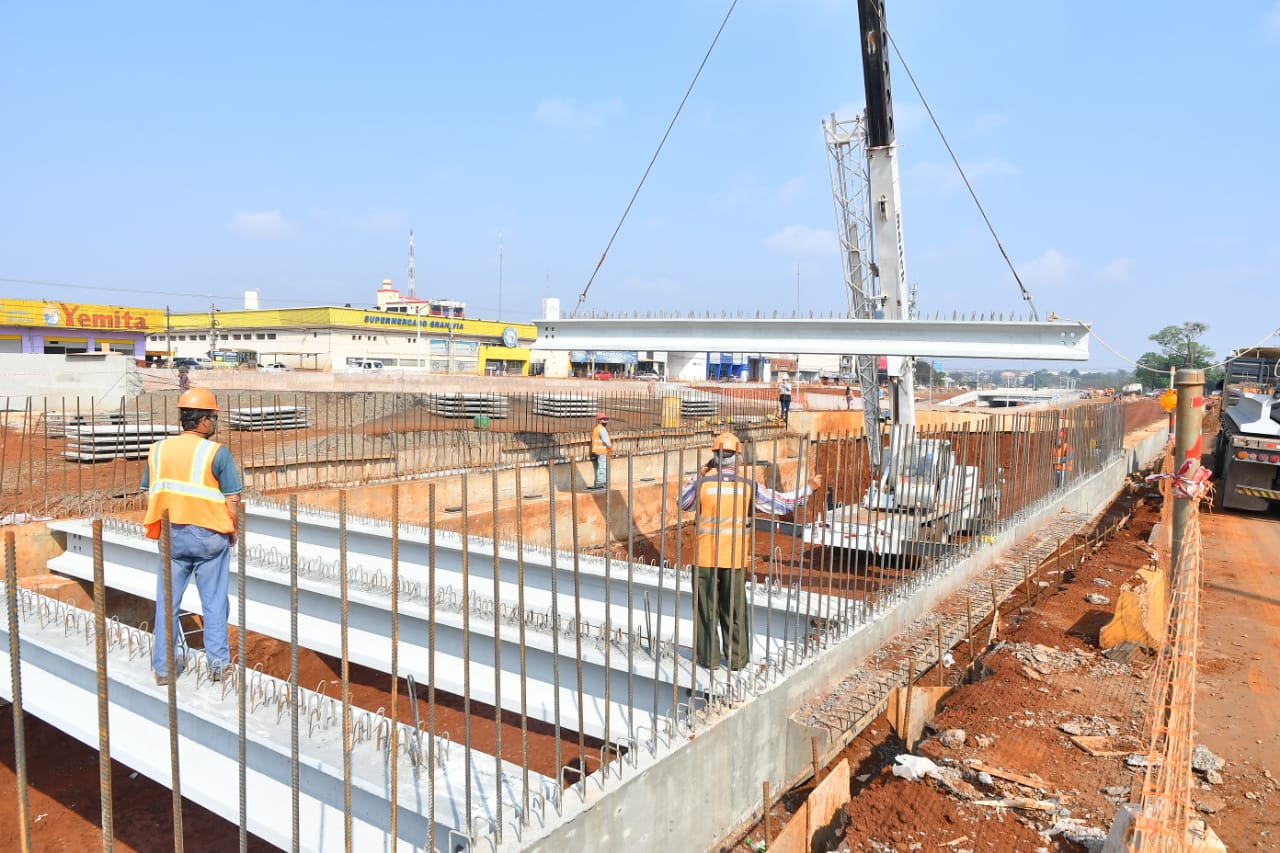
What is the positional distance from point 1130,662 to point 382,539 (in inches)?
257

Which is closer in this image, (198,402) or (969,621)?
(198,402)

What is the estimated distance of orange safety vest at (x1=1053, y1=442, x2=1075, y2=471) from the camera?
12587 millimetres

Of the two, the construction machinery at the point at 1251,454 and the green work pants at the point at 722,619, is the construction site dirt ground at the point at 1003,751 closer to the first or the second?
the green work pants at the point at 722,619

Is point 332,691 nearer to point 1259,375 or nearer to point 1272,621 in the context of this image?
point 1272,621

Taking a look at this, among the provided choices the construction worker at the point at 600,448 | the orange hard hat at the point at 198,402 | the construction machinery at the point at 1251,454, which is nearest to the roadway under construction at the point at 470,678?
the orange hard hat at the point at 198,402

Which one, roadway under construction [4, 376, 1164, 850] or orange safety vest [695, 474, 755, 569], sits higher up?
orange safety vest [695, 474, 755, 569]

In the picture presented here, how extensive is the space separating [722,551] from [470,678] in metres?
1.93

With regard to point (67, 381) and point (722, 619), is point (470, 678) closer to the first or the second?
point (722, 619)

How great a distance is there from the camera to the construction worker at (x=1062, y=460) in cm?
1265

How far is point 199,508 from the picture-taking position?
400 centimetres

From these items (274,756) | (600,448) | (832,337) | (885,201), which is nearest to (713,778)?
(274,756)

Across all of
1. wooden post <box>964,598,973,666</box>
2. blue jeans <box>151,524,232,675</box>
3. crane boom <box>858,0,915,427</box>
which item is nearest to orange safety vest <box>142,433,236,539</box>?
blue jeans <box>151,524,232,675</box>

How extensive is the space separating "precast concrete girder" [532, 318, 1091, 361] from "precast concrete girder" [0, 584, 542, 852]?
865 cm

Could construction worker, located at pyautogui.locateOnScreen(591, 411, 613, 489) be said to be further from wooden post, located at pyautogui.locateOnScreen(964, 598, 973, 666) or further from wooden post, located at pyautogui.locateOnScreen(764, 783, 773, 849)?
wooden post, located at pyautogui.locateOnScreen(764, 783, 773, 849)
